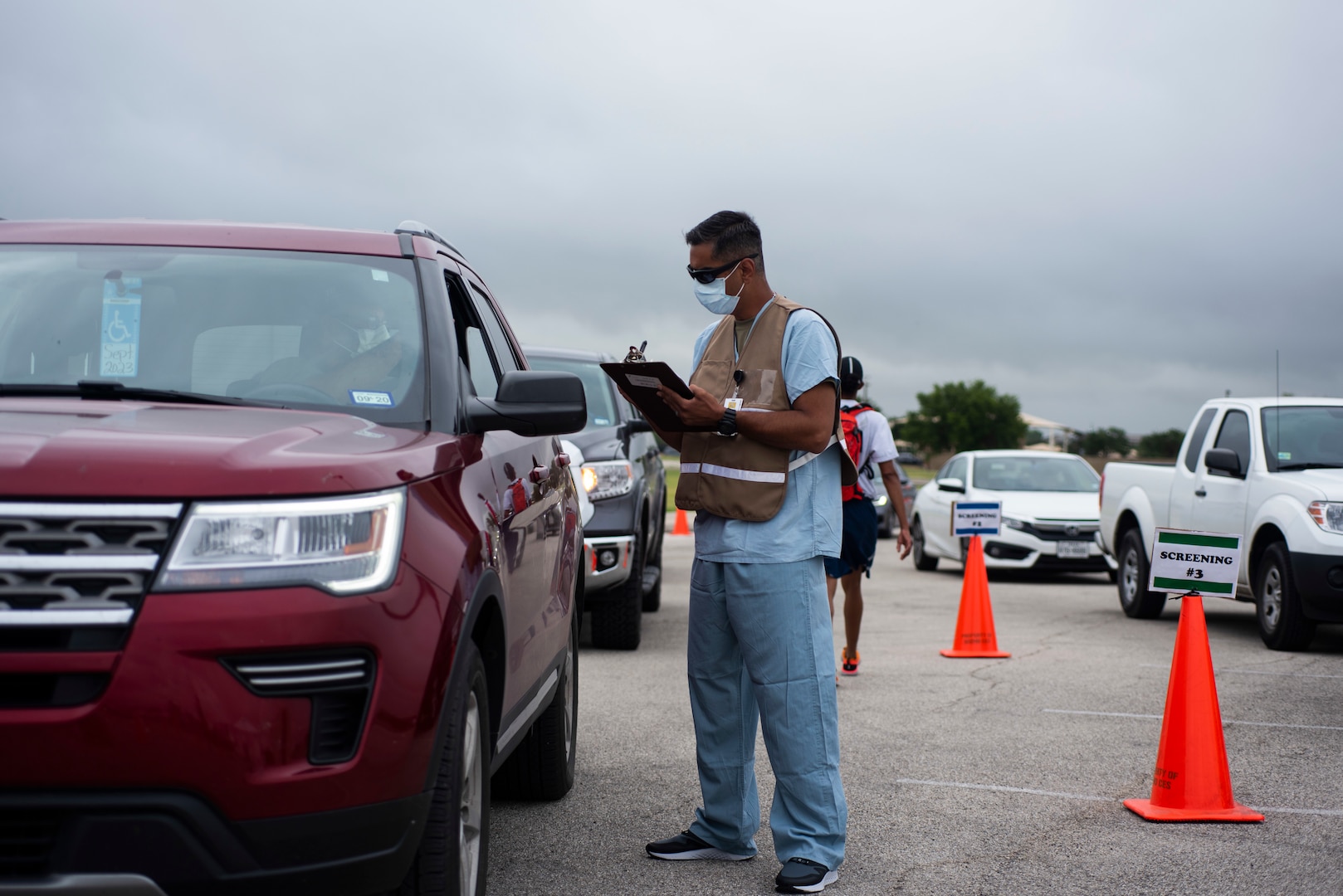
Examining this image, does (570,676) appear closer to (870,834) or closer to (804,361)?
(870,834)

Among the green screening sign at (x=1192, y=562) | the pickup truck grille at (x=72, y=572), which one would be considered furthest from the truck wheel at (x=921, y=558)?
the pickup truck grille at (x=72, y=572)

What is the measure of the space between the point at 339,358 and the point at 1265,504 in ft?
27.1

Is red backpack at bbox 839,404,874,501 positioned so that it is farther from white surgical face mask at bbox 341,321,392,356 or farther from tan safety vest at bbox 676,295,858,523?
white surgical face mask at bbox 341,321,392,356

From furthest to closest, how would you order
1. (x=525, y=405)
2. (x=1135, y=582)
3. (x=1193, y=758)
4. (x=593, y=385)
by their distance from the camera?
(x=1135, y=582), (x=593, y=385), (x=1193, y=758), (x=525, y=405)

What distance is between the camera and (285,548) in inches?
101

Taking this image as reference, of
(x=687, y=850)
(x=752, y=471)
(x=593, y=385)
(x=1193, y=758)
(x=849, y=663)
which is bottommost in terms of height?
(x=687, y=850)

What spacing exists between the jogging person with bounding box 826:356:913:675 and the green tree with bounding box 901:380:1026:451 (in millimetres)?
144748

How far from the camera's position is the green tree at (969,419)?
152m

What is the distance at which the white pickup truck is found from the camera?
925 cm

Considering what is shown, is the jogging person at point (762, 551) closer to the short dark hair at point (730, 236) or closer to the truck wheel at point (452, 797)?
the short dark hair at point (730, 236)

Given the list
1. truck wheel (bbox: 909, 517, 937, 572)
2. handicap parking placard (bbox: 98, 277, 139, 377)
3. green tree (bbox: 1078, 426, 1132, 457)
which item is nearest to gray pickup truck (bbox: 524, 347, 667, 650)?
handicap parking placard (bbox: 98, 277, 139, 377)

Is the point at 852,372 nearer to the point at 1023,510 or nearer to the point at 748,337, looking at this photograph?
the point at 748,337

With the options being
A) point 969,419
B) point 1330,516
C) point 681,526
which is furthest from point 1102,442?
point 1330,516

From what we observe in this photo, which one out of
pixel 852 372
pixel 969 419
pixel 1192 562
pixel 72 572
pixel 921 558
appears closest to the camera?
pixel 72 572
